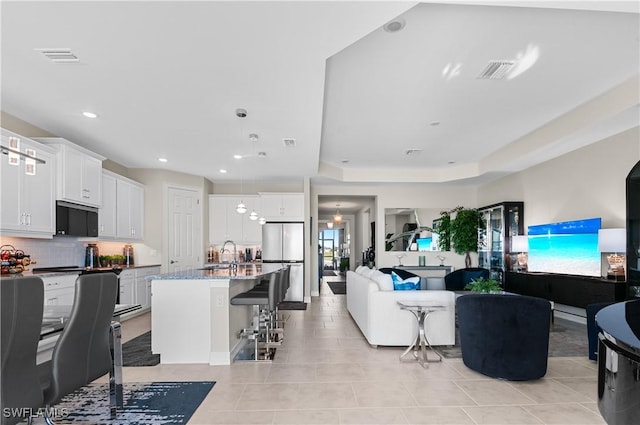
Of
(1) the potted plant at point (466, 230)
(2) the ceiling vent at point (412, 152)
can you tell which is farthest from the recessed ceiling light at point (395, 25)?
(1) the potted plant at point (466, 230)

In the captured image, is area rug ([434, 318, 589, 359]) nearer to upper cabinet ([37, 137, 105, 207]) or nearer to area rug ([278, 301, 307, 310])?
area rug ([278, 301, 307, 310])

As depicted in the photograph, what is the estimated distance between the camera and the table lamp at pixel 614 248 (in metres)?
4.47

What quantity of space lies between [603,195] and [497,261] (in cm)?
270

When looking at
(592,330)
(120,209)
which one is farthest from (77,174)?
(592,330)

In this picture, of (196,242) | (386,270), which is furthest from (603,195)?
(196,242)

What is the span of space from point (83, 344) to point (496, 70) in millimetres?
4105

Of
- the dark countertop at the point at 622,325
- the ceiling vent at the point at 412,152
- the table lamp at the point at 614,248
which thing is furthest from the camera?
the ceiling vent at the point at 412,152

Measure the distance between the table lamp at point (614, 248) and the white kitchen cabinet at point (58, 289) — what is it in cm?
633

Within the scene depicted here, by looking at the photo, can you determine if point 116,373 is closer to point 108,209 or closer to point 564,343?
point 108,209

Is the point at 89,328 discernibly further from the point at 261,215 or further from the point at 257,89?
the point at 261,215

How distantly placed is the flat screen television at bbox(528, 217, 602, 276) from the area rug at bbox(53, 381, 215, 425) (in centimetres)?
530

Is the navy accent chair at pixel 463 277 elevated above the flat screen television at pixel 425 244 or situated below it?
below

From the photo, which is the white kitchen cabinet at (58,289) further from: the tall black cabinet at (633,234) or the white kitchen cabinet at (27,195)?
the tall black cabinet at (633,234)

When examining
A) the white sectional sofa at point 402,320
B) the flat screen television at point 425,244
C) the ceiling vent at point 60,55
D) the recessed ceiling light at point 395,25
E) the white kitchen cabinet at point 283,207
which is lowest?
the white sectional sofa at point 402,320
